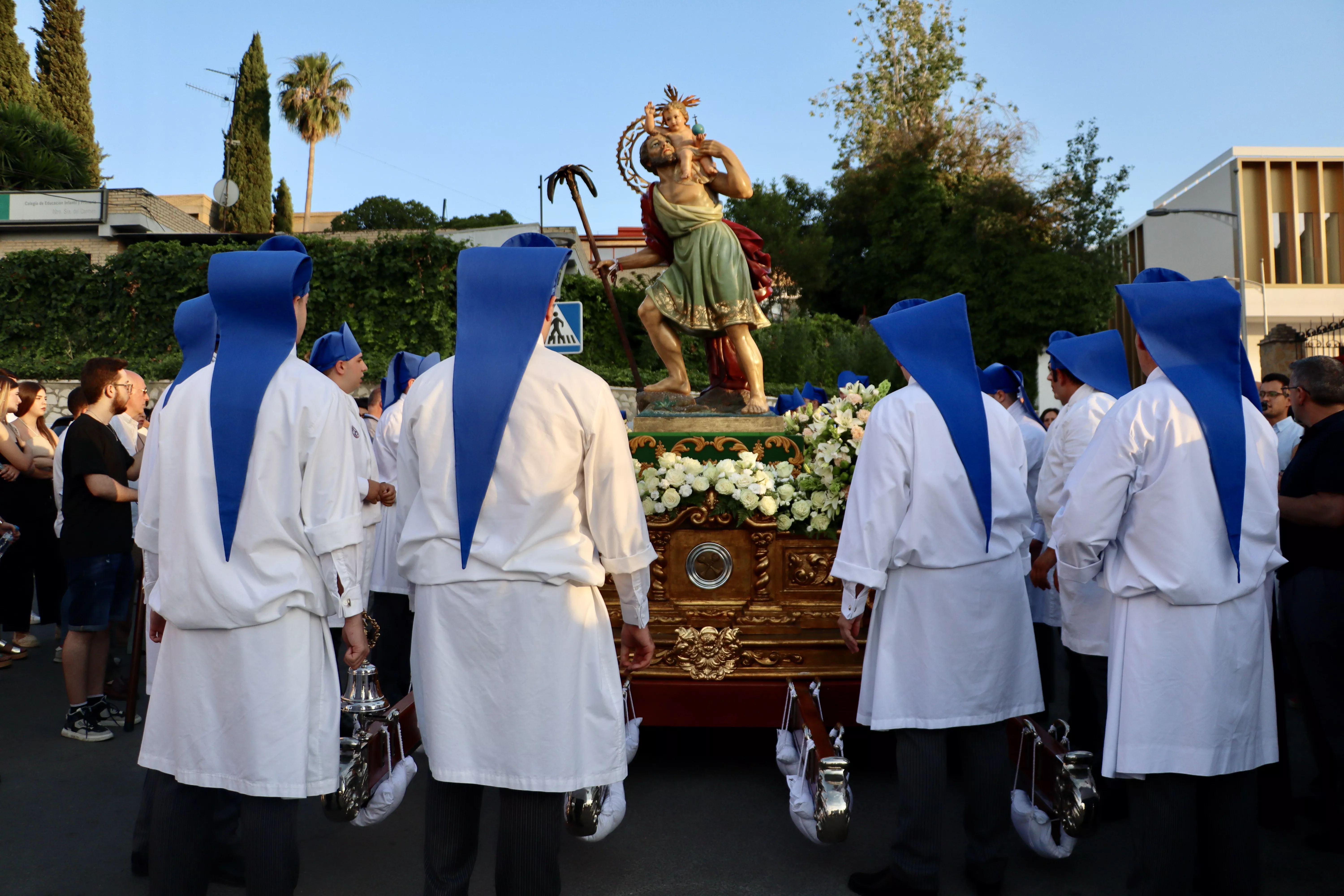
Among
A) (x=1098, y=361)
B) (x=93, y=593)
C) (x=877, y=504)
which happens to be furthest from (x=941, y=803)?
(x=93, y=593)

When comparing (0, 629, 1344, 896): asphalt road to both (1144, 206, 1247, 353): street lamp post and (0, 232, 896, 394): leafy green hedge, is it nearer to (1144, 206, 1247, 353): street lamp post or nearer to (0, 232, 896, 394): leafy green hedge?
(1144, 206, 1247, 353): street lamp post

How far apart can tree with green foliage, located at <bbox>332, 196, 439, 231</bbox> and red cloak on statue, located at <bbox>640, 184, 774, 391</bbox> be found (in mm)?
36401

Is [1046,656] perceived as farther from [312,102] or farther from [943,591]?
[312,102]

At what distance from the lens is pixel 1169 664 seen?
3.04 metres

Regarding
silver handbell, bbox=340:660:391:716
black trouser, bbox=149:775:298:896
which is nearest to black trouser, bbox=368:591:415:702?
silver handbell, bbox=340:660:391:716

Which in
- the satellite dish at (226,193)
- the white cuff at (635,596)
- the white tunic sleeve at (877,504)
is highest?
the satellite dish at (226,193)

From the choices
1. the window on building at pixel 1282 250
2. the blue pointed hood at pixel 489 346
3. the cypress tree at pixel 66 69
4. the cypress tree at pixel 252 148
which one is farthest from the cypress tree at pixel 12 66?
the window on building at pixel 1282 250

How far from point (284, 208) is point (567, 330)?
127ft

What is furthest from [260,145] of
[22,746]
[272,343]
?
[272,343]

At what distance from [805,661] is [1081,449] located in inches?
60.7

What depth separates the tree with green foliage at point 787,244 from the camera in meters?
24.2

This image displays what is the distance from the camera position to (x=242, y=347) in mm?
2918

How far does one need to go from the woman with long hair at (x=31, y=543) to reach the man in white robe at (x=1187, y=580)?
615 cm

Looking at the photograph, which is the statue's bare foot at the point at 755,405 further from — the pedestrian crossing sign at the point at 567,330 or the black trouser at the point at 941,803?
the black trouser at the point at 941,803
